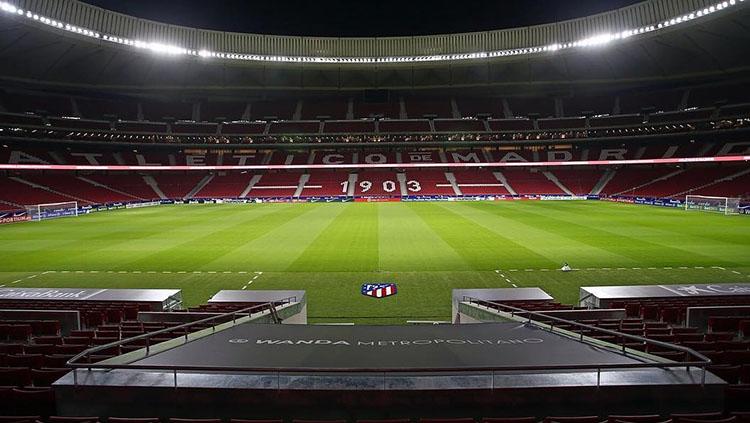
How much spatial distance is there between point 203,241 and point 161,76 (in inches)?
1846

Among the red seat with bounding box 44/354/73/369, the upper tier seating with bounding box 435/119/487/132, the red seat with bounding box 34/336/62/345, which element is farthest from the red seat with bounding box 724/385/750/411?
the upper tier seating with bounding box 435/119/487/132

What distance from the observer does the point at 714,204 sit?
47031mm

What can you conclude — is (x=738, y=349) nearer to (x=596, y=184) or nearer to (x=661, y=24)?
(x=661, y=24)

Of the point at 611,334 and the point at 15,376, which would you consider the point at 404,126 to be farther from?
the point at 15,376

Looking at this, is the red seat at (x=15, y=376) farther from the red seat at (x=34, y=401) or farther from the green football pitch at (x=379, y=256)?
the green football pitch at (x=379, y=256)

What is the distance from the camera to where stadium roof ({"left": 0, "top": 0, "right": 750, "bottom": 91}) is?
4666 cm

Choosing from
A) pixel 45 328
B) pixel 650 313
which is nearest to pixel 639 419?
pixel 650 313

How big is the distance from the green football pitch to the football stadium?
27 centimetres

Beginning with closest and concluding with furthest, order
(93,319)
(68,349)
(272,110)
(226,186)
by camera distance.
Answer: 1. (68,349)
2. (93,319)
3. (226,186)
4. (272,110)

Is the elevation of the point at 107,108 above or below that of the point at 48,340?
above

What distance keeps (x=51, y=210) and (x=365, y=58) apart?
141 ft

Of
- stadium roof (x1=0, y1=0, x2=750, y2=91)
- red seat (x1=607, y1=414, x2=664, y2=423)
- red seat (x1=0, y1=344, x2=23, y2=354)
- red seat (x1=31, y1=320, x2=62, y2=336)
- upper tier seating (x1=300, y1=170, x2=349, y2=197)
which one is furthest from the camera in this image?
upper tier seating (x1=300, y1=170, x2=349, y2=197)

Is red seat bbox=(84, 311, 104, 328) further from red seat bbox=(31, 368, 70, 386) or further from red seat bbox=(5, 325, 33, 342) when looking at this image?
red seat bbox=(31, 368, 70, 386)

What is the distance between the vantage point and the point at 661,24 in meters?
47.7
